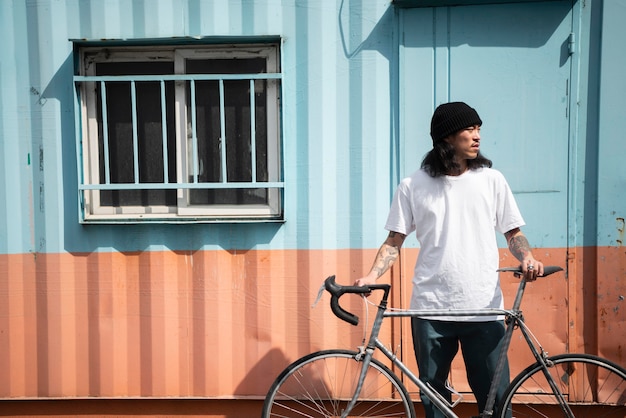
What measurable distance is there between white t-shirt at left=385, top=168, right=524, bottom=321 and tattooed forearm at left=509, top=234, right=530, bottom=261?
71 mm

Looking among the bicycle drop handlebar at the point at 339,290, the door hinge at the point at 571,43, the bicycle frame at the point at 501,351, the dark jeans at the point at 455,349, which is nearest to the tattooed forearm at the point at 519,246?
the bicycle frame at the point at 501,351

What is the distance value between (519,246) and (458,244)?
1.04ft

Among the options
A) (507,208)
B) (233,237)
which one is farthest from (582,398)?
(233,237)

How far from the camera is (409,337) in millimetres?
4078

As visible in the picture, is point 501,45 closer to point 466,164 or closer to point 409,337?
point 466,164

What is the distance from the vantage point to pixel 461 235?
118 inches

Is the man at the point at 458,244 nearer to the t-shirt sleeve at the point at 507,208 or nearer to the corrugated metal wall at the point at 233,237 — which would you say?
the t-shirt sleeve at the point at 507,208

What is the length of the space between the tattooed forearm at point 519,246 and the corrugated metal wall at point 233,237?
3.08 ft

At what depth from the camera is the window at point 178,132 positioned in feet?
13.7

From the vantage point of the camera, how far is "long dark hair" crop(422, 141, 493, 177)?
9.91 ft

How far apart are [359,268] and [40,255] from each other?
2158 mm

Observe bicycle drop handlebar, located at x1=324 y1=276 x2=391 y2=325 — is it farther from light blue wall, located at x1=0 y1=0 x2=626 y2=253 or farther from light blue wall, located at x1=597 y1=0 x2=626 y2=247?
light blue wall, located at x1=597 y1=0 x2=626 y2=247

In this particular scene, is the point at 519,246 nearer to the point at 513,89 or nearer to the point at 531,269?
the point at 531,269

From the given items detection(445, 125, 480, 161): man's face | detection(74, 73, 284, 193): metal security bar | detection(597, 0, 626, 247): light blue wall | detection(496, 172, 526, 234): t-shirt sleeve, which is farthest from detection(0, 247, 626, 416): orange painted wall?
detection(597, 0, 626, 247): light blue wall
